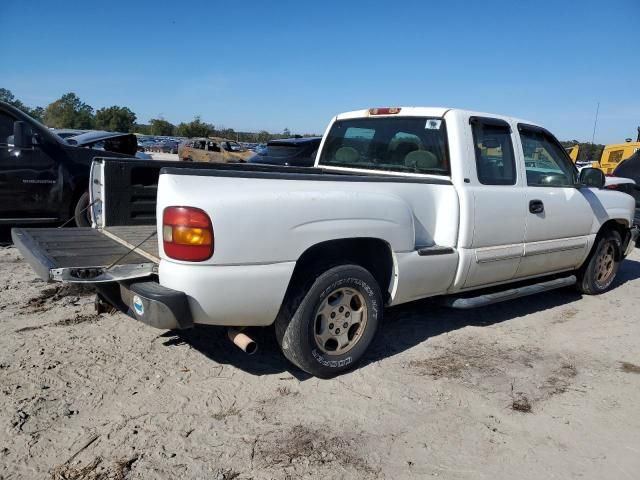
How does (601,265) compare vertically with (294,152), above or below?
below

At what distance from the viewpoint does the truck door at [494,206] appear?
411 centimetres

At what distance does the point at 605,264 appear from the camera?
5977 mm

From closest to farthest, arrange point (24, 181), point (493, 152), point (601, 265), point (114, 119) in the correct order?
point (493, 152)
point (601, 265)
point (24, 181)
point (114, 119)

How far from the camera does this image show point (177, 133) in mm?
91688

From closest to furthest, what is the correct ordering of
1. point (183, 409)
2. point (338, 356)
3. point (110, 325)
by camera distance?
point (183, 409)
point (338, 356)
point (110, 325)

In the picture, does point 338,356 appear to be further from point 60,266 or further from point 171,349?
point 60,266

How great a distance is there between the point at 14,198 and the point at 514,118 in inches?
227

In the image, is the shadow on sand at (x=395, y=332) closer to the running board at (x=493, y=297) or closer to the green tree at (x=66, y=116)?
the running board at (x=493, y=297)

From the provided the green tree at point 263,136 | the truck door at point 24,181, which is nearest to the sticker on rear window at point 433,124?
the truck door at point 24,181

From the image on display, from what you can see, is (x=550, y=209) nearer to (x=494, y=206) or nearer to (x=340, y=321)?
(x=494, y=206)

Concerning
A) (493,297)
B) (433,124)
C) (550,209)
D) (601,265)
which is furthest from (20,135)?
(601,265)

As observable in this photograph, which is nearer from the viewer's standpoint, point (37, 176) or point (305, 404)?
point (305, 404)

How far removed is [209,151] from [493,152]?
25.8 meters

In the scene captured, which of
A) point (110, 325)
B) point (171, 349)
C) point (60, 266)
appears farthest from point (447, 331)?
point (60, 266)
